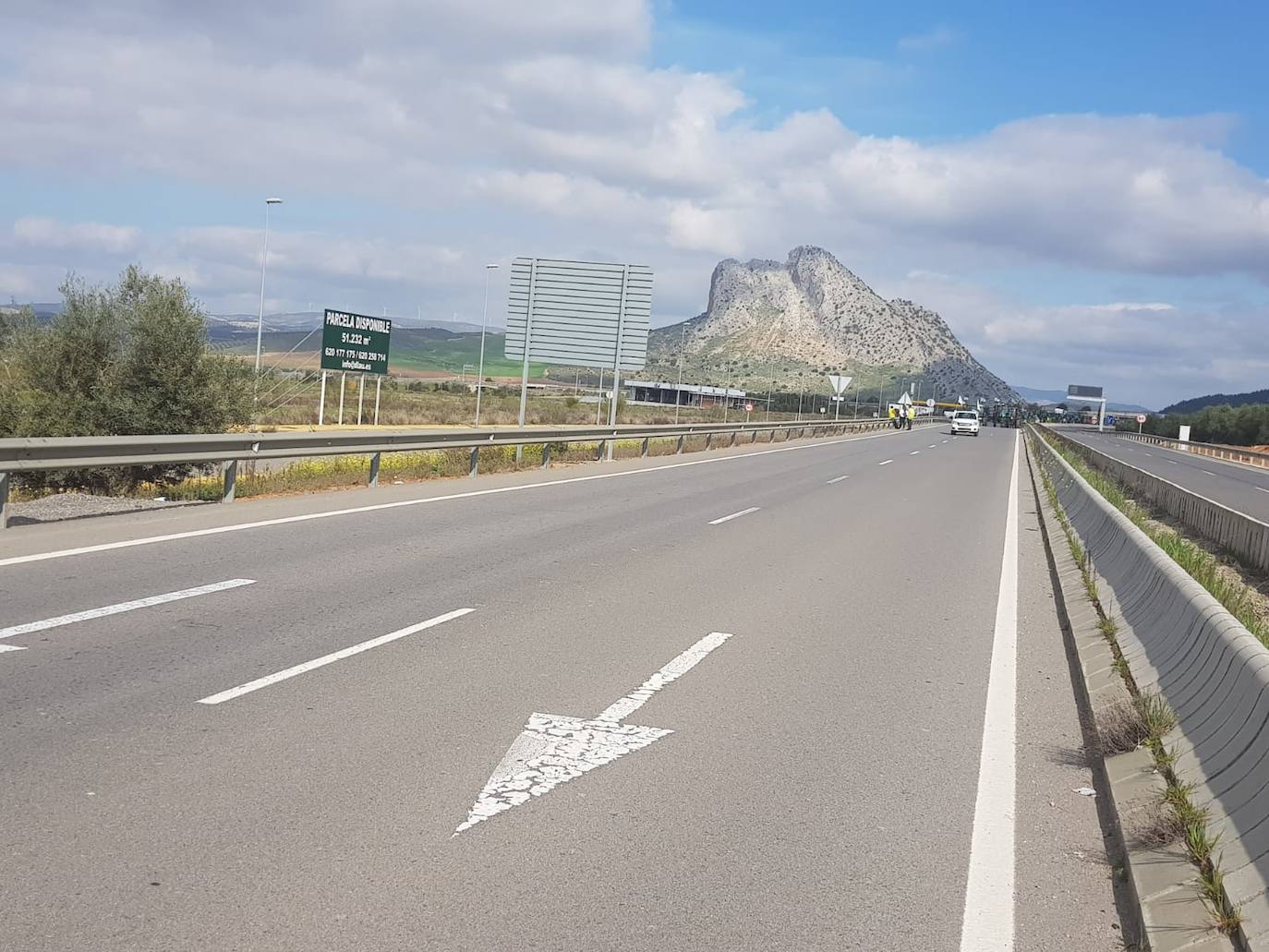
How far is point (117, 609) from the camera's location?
877 centimetres

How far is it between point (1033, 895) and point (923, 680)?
138 inches

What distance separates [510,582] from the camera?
11094mm

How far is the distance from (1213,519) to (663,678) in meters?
11.8

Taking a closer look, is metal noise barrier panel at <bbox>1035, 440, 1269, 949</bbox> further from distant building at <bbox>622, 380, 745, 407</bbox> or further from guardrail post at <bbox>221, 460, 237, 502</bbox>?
distant building at <bbox>622, 380, 745, 407</bbox>

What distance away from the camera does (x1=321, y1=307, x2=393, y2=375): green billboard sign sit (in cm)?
4953

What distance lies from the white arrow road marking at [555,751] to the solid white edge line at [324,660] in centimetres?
164

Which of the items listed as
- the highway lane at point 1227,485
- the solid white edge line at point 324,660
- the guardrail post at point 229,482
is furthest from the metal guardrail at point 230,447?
the highway lane at point 1227,485

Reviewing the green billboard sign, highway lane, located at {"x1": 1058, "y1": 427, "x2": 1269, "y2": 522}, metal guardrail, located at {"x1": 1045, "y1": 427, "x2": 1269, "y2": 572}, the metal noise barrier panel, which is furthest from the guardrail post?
the green billboard sign

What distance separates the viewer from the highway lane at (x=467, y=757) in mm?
4195

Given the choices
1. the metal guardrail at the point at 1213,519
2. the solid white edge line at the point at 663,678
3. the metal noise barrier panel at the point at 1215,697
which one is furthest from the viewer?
the metal guardrail at the point at 1213,519

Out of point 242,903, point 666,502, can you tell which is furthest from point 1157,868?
point 666,502

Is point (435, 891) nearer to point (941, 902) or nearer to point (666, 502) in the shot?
point (941, 902)

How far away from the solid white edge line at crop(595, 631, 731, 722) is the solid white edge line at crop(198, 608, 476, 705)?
1922 millimetres

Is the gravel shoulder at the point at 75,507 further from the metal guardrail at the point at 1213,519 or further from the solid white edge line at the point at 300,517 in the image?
the metal guardrail at the point at 1213,519
